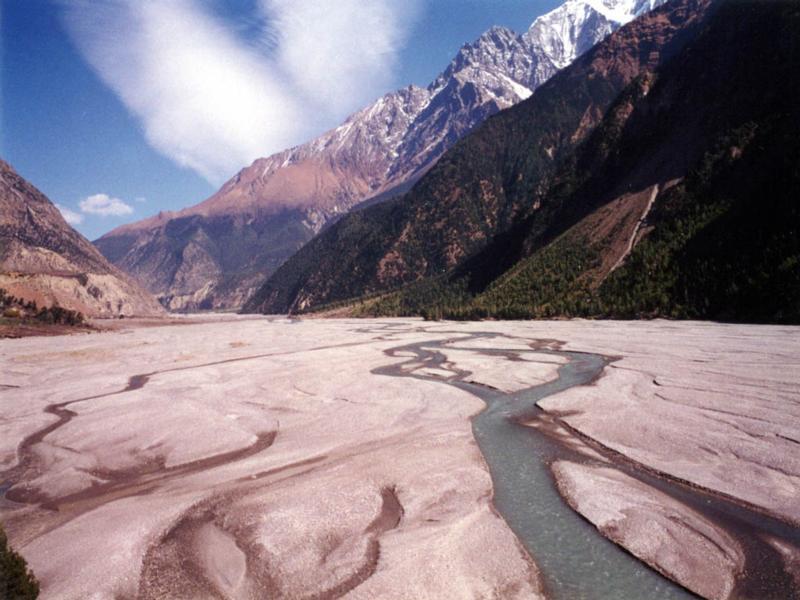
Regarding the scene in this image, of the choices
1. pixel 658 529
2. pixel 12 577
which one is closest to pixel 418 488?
pixel 658 529

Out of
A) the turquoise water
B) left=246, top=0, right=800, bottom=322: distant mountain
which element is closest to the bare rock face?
the turquoise water

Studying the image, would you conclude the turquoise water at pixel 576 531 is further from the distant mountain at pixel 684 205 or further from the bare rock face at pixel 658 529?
the distant mountain at pixel 684 205

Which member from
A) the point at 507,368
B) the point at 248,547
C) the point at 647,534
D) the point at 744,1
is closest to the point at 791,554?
the point at 647,534

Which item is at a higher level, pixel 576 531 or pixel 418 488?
pixel 418 488

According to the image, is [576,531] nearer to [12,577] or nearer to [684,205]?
[12,577]

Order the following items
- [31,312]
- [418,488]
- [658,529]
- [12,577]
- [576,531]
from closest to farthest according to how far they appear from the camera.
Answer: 1. [12,577]
2. [658,529]
3. [576,531]
4. [418,488]
5. [31,312]

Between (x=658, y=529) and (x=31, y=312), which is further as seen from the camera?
(x=31, y=312)
